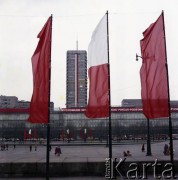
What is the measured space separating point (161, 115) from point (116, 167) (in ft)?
13.5

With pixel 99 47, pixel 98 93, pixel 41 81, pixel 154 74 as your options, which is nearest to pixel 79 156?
pixel 98 93

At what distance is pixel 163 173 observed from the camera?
1845cm

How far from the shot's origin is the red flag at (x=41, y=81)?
55.1ft

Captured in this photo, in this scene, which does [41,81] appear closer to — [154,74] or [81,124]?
[154,74]

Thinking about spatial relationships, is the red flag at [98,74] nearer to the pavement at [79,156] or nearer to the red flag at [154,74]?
the red flag at [154,74]

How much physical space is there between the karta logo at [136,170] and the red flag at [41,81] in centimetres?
462

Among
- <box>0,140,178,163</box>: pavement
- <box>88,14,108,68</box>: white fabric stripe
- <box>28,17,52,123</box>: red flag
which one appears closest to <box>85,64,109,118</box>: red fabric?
<box>88,14,108,68</box>: white fabric stripe

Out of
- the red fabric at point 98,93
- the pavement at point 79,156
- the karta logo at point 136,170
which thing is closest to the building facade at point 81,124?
the pavement at point 79,156

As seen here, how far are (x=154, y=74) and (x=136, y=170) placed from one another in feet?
19.0

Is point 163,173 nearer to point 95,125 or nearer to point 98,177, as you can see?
point 98,177

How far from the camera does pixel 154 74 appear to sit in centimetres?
1714

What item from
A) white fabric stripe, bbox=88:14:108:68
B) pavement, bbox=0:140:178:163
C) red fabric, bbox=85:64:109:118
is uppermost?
white fabric stripe, bbox=88:14:108:68

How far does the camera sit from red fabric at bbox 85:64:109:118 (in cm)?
1781

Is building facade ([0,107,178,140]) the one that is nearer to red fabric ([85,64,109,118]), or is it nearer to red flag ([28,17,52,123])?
red fabric ([85,64,109,118])
